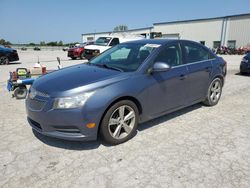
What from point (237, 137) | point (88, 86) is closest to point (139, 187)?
point (88, 86)

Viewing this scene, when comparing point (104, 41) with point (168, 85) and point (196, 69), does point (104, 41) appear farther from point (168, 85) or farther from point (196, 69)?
point (168, 85)

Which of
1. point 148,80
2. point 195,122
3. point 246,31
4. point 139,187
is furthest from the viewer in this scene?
point 246,31


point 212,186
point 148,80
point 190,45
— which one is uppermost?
point 190,45

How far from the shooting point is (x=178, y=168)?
108 inches

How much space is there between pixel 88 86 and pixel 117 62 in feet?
3.79

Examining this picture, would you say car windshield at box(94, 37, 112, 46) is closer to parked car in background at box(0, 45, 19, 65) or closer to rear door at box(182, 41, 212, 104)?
parked car in background at box(0, 45, 19, 65)

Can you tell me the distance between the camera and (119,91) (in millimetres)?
3064

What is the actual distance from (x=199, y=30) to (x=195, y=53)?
137 ft

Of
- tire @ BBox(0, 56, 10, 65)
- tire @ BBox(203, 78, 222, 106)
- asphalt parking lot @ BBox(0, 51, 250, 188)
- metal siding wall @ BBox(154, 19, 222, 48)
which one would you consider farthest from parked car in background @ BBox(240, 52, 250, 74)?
metal siding wall @ BBox(154, 19, 222, 48)

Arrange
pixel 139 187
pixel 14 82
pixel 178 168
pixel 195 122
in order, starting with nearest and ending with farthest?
pixel 139 187
pixel 178 168
pixel 195 122
pixel 14 82

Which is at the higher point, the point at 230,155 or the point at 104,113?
the point at 104,113

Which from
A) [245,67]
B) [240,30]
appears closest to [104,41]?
[245,67]

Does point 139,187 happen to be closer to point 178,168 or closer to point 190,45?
point 178,168

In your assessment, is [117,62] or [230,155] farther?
[117,62]
